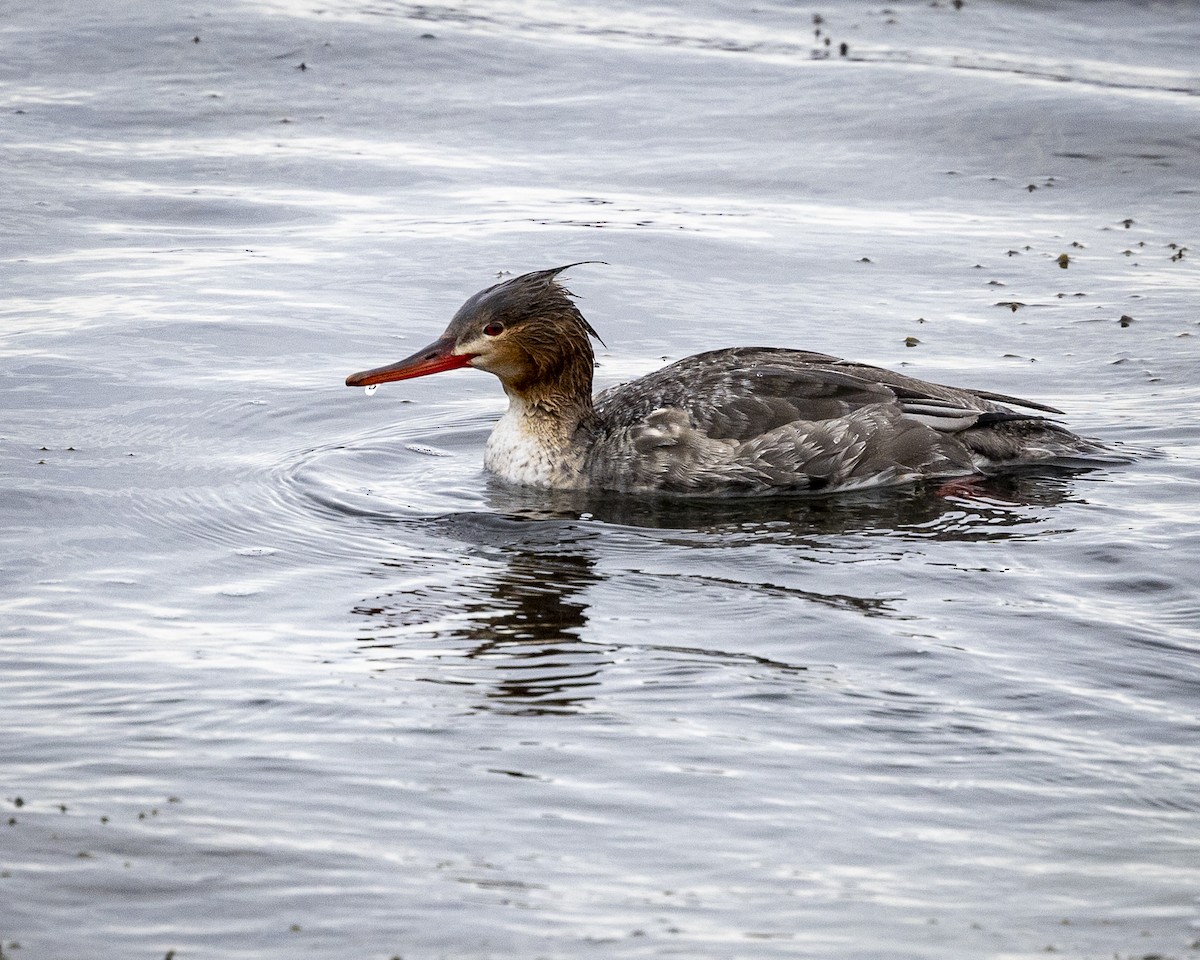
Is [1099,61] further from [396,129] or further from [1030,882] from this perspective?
[1030,882]

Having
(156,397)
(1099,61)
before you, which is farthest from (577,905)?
(1099,61)

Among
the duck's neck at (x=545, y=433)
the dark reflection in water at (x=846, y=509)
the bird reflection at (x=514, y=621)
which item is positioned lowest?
the bird reflection at (x=514, y=621)

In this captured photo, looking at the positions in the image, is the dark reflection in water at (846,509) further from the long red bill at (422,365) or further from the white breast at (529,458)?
the long red bill at (422,365)

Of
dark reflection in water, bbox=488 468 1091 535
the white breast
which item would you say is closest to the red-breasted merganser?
the white breast

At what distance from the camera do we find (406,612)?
7.07 meters

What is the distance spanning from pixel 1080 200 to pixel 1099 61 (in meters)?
4.75

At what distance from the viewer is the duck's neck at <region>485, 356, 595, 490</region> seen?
927cm

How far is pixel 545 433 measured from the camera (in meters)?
9.36

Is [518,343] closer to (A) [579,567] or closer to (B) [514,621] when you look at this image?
(A) [579,567]

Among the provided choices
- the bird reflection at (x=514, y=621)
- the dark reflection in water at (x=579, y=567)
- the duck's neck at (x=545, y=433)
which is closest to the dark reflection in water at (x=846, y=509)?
the dark reflection in water at (x=579, y=567)

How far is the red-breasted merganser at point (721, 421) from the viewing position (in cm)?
919

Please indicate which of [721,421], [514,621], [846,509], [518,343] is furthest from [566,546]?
[518,343]

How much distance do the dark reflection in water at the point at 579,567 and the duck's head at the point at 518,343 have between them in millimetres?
769

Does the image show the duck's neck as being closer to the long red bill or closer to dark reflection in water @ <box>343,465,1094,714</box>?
dark reflection in water @ <box>343,465,1094,714</box>
